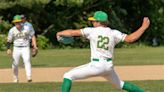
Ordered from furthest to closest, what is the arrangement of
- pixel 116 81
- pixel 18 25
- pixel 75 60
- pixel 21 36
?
1. pixel 75 60
2. pixel 21 36
3. pixel 18 25
4. pixel 116 81

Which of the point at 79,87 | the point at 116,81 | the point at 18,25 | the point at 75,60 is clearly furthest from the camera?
the point at 75,60

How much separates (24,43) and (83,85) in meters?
2.14

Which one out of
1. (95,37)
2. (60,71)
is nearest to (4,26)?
(60,71)

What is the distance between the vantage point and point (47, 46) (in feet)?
144

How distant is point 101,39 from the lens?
382 inches

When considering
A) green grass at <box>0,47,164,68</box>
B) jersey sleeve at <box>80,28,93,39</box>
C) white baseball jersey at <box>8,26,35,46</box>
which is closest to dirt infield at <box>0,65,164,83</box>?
white baseball jersey at <box>8,26,35,46</box>

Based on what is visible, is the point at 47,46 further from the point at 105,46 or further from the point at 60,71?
the point at 105,46

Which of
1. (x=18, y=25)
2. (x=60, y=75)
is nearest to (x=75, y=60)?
(x=60, y=75)

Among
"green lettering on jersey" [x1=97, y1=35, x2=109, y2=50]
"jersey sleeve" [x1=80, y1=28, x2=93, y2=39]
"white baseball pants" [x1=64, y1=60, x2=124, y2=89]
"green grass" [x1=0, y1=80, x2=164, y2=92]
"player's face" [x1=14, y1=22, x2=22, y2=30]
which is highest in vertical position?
"player's face" [x1=14, y1=22, x2=22, y2=30]

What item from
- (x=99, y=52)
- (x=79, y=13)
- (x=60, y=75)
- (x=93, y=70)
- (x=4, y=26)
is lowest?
(x=60, y=75)

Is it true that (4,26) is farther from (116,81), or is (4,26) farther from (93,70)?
(93,70)

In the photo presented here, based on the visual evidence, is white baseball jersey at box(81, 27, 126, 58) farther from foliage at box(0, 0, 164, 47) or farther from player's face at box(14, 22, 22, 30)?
foliage at box(0, 0, 164, 47)

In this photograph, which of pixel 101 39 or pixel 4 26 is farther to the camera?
pixel 4 26

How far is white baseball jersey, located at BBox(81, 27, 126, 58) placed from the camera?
31.8 feet
